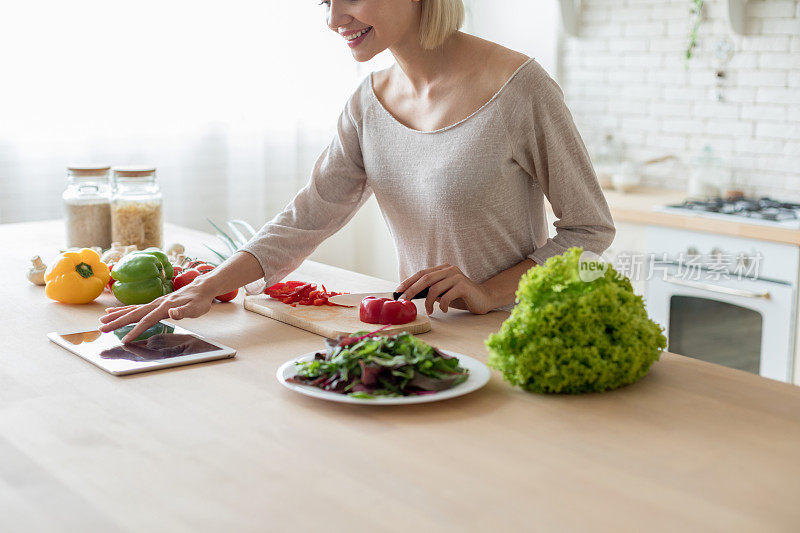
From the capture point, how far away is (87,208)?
7.51ft

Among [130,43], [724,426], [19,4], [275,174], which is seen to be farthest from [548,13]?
[724,426]

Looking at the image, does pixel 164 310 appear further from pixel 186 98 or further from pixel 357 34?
pixel 186 98

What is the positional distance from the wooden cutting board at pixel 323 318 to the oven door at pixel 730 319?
67.7 inches

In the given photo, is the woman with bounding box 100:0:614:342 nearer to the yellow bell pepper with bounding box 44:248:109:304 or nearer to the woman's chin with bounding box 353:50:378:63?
the woman's chin with bounding box 353:50:378:63

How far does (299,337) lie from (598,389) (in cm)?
58

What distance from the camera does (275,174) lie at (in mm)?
4188

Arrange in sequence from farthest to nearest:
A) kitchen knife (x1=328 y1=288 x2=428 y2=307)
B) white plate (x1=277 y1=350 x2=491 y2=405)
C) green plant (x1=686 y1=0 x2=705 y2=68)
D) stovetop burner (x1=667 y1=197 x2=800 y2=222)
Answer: green plant (x1=686 y1=0 x2=705 y2=68)
stovetop burner (x1=667 y1=197 x2=800 y2=222)
kitchen knife (x1=328 y1=288 x2=428 y2=307)
white plate (x1=277 y1=350 x2=491 y2=405)

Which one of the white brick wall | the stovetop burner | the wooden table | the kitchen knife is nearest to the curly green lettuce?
the wooden table

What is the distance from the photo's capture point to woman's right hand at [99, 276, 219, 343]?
4.97 ft

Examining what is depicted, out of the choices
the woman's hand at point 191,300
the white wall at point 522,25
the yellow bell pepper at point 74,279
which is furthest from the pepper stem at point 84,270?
the white wall at point 522,25

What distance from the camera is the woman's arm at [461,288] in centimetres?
161

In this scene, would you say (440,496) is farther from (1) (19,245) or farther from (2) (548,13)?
(2) (548,13)

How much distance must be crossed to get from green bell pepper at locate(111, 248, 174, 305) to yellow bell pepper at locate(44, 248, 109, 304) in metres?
0.06

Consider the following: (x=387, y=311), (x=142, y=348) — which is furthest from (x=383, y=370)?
(x=142, y=348)
